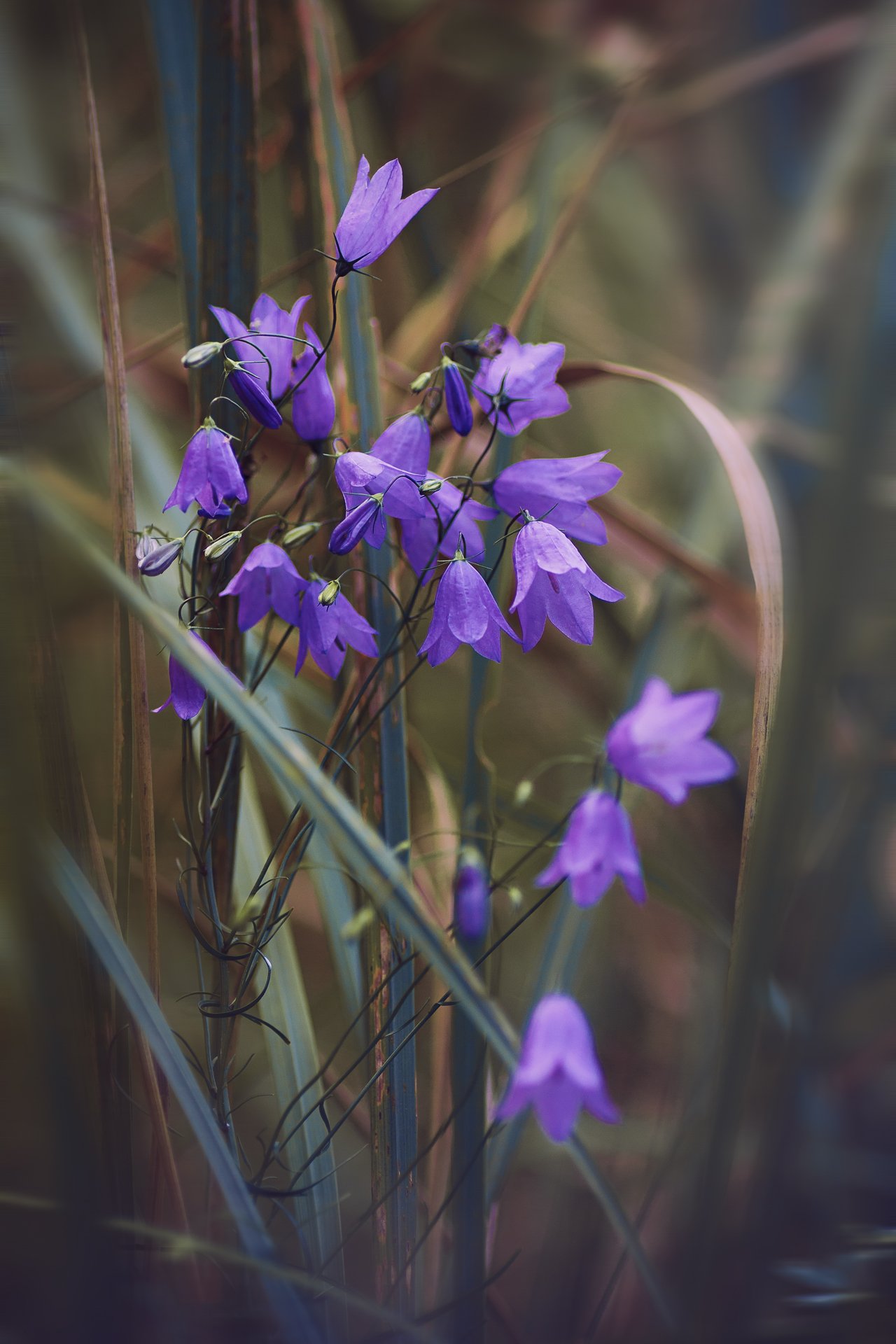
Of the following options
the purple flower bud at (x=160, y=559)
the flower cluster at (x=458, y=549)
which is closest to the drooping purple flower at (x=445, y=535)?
the flower cluster at (x=458, y=549)

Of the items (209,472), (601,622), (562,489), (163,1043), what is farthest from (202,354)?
(601,622)

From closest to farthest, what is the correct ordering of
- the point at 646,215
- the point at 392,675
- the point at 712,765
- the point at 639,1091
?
the point at 712,765 < the point at 392,675 < the point at 639,1091 < the point at 646,215

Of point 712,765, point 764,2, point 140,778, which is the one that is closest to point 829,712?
point 712,765

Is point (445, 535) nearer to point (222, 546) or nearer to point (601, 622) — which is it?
point (222, 546)

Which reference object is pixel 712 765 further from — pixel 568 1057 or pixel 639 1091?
pixel 639 1091

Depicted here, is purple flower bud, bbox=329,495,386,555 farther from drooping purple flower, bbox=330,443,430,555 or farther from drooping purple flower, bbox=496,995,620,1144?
drooping purple flower, bbox=496,995,620,1144

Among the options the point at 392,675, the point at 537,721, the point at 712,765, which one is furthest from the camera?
the point at 537,721

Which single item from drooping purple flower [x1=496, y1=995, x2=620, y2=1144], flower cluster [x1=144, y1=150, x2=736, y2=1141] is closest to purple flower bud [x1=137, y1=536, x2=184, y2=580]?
flower cluster [x1=144, y1=150, x2=736, y2=1141]
